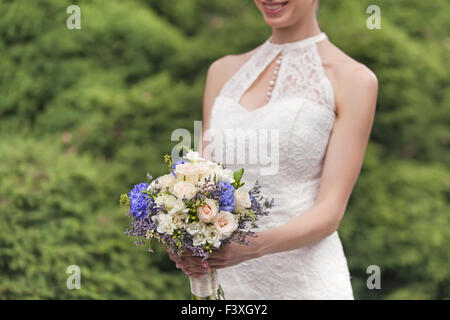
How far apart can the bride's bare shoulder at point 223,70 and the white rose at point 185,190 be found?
1.11 meters

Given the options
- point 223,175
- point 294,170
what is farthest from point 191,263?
point 294,170

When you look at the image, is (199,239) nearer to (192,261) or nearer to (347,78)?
(192,261)

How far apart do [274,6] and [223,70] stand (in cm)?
58

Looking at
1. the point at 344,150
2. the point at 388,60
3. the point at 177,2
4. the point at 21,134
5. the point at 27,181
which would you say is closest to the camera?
the point at 344,150

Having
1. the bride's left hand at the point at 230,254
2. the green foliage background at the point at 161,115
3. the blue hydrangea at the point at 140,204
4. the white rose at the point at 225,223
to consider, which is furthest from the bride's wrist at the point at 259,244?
the green foliage background at the point at 161,115

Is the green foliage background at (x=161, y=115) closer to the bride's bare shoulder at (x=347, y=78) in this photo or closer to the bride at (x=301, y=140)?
the bride at (x=301, y=140)

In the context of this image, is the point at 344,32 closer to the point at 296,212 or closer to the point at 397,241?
the point at 397,241

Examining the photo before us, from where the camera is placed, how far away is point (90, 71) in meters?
5.92

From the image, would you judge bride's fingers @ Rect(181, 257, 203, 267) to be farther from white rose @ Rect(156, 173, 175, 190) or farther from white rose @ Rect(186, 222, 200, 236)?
white rose @ Rect(156, 173, 175, 190)

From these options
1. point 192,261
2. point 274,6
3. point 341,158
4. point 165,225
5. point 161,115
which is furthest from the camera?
point 161,115

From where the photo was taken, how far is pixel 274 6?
8.96ft

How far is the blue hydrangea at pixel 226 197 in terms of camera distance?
216 centimetres

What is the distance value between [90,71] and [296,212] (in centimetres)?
377

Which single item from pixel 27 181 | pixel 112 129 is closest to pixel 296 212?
pixel 27 181
